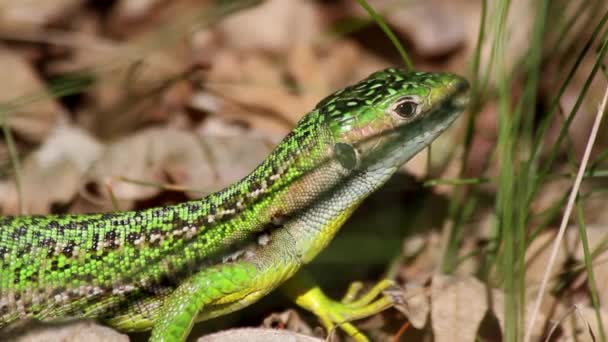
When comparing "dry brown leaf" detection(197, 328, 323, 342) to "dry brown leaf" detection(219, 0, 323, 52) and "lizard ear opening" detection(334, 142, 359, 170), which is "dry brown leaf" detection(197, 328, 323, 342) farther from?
"dry brown leaf" detection(219, 0, 323, 52)

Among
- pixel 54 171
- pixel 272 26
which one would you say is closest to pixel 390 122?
pixel 54 171

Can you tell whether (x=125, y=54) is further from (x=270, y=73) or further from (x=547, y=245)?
(x=547, y=245)

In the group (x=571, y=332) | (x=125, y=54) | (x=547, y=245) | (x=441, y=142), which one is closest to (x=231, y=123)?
(x=125, y=54)

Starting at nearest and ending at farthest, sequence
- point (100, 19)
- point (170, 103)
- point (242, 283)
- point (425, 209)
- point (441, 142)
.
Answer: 1. point (242, 283)
2. point (425, 209)
3. point (441, 142)
4. point (170, 103)
5. point (100, 19)

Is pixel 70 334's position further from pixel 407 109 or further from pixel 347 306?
pixel 407 109

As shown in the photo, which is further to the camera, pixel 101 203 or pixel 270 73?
pixel 270 73

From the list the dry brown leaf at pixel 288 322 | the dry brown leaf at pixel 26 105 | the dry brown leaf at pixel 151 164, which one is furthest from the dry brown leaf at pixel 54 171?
the dry brown leaf at pixel 288 322

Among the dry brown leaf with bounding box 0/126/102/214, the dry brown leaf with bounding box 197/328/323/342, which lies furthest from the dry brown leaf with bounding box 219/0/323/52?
the dry brown leaf with bounding box 197/328/323/342
